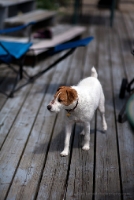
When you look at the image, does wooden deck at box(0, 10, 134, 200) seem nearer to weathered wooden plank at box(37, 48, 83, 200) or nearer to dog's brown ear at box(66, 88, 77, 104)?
weathered wooden plank at box(37, 48, 83, 200)

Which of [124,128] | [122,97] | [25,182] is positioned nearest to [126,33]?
[122,97]

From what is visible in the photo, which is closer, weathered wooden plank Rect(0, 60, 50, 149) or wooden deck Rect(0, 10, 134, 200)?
wooden deck Rect(0, 10, 134, 200)

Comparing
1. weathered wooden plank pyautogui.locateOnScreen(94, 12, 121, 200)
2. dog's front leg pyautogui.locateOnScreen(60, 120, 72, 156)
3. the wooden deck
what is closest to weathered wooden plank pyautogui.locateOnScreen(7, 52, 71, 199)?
the wooden deck

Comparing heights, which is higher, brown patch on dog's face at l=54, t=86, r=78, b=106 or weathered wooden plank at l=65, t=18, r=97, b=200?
brown patch on dog's face at l=54, t=86, r=78, b=106

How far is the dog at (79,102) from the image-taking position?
7.65 feet

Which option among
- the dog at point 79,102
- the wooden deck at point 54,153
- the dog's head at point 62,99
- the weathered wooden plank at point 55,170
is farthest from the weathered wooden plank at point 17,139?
the dog's head at point 62,99

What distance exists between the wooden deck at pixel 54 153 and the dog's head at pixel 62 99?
0.43 meters

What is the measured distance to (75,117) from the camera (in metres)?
2.52

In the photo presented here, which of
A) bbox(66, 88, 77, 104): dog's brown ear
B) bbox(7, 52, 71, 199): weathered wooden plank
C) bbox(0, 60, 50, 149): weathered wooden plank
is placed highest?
bbox(66, 88, 77, 104): dog's brown ear

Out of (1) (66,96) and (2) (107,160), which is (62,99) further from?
(2) (107,160)

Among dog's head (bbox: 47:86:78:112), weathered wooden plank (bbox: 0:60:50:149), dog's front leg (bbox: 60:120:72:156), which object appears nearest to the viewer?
dog's head (bbox: 47:86:78:112)

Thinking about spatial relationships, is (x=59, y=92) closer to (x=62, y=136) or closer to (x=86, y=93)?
(x=86, y=93)

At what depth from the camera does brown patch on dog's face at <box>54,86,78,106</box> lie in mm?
2322

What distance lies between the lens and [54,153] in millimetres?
2650
